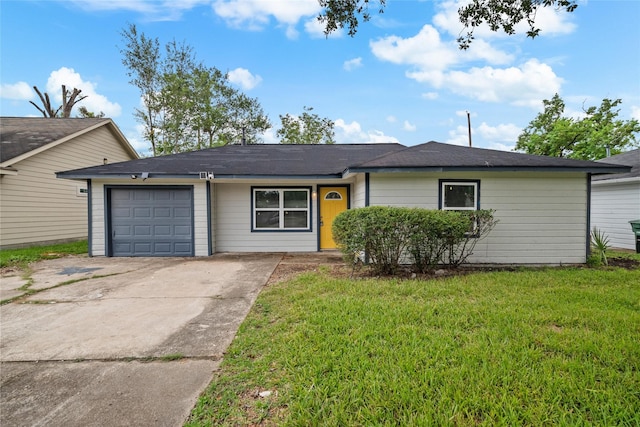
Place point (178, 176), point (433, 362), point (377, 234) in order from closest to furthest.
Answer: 1. point (433, 362)
2. point (377, 234)
3. point (178, 176)

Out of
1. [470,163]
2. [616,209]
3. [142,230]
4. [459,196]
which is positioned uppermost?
[470,163]

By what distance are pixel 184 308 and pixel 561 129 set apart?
27740 mm

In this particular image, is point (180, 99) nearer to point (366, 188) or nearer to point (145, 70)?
point (145, 70)

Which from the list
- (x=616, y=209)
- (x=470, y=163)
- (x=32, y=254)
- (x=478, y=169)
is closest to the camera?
(x=478, y=169)

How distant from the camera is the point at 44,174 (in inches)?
428

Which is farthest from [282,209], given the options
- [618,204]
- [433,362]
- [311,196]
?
[618,204]

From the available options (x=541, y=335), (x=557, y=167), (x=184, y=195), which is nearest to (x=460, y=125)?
(x=557, y=167)

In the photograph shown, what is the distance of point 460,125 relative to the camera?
26438 mm

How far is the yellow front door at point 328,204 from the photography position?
9648mm

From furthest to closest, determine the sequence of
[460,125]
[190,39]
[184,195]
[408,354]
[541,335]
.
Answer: [460,125], [190,39], [184,195], [541,335], [408,354]

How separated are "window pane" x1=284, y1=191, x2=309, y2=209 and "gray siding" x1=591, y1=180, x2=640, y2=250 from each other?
35.0ft

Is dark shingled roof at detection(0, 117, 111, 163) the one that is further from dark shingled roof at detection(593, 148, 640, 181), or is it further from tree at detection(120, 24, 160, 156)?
dark shingled roof at detection(593, 148, 640, 181)

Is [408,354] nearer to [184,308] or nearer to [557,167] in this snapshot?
[184,308]

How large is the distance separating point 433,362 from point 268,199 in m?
7.74
